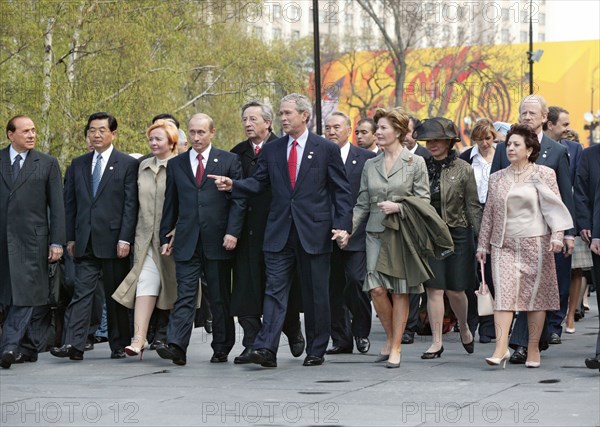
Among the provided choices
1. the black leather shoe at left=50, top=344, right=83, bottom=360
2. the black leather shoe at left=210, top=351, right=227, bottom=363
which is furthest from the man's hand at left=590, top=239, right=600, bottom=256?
the black leather shoe at left=50, top=344, right=83, bottom=360

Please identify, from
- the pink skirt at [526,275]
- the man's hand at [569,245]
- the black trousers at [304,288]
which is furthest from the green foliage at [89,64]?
the pink skirt at [526,275]

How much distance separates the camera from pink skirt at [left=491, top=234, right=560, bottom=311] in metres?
10.5

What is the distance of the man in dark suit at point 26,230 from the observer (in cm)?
1138

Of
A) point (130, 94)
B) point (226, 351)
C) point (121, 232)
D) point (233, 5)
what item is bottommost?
point (226, 351)

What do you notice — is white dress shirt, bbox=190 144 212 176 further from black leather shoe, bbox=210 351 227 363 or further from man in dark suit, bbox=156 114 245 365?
black leather shoe, bbox=210 351 227 363

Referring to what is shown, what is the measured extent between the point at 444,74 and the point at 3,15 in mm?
44964

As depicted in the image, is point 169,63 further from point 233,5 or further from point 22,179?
point 22,179

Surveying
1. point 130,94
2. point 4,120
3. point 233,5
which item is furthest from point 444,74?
point 4,120

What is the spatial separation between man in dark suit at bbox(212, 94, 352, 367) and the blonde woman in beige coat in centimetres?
111

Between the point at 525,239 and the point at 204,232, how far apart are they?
2528mm

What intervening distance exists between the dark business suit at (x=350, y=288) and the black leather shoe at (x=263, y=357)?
1.35 meters

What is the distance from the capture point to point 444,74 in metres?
70.0

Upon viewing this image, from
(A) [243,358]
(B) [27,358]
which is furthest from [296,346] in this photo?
(B) [27,358]

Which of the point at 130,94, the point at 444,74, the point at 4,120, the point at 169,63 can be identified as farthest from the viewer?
the point at 444,74
